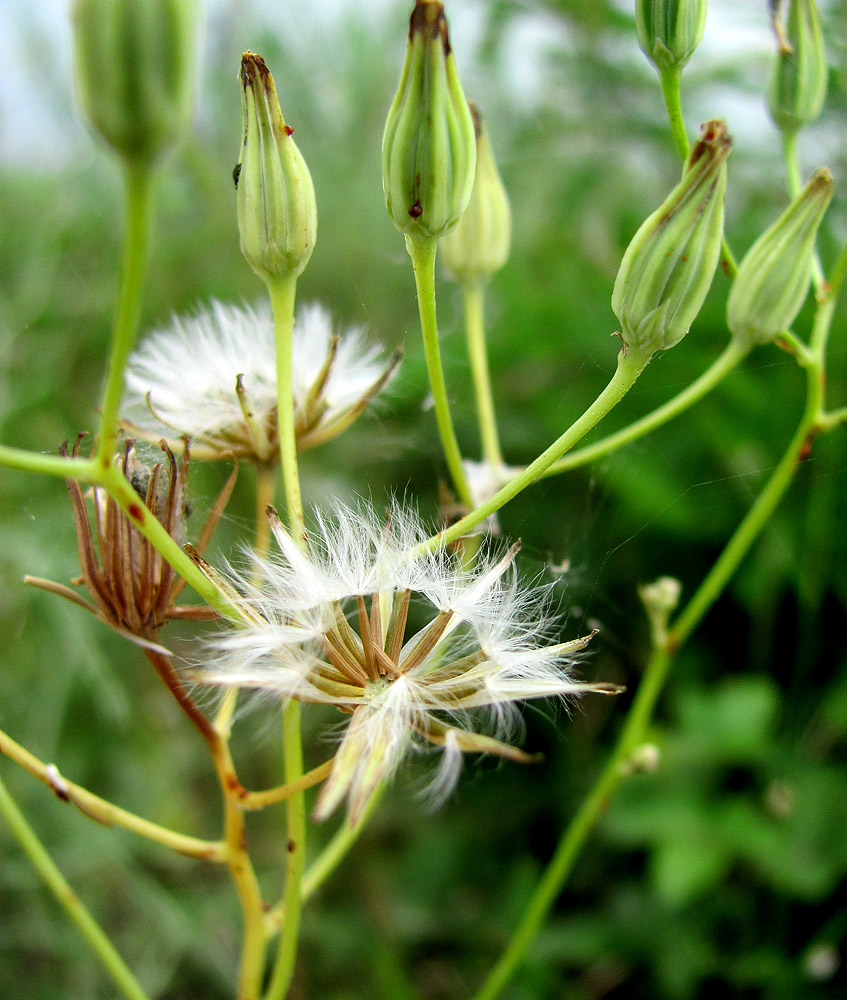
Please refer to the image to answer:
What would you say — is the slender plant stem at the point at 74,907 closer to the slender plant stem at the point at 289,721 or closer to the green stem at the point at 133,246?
the slender plant stem at the point at 289,721

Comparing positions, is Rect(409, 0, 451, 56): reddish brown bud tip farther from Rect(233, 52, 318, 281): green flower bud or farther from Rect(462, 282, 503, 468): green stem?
Rect(462, 282, 503, 468): green stem

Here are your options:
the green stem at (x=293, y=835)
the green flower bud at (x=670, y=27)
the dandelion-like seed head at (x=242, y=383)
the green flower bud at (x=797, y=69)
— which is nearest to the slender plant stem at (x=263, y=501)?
→ the dandelion-like seed head at (x=242, y=383)

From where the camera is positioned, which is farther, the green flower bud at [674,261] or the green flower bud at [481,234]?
the green flower bud at [481,234]

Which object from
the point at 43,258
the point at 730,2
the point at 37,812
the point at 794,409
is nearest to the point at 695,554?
the point at 794,409

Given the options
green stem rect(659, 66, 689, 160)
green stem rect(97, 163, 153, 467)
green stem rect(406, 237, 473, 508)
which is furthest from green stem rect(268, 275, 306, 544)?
green stem rect(659, 66, 689, 160)

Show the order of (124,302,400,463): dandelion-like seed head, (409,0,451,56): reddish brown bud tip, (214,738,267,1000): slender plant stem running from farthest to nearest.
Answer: (124,302,400,463): dandelion-like seed head, (214,738,267,1000): slender plant stem, (409,0,451,56): reddish brown bud tip

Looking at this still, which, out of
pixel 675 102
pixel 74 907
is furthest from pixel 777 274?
pixel 74 907

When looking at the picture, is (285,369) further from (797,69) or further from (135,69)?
(797,69)
